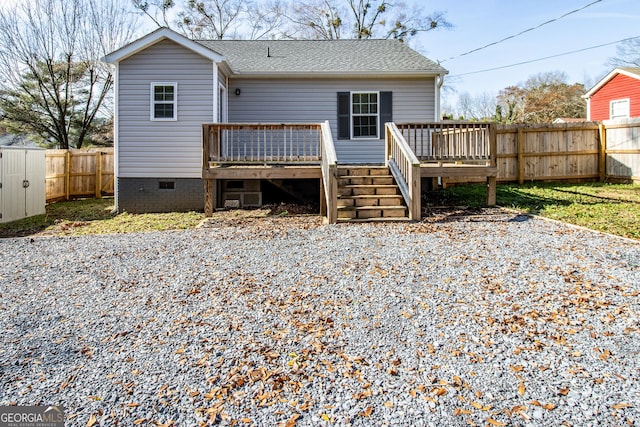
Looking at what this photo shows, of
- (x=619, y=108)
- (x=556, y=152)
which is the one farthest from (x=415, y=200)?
(x=619, y=108)

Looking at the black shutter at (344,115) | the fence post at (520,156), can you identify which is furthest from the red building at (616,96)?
the black shutter at (344,115)

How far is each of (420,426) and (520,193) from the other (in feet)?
34.3

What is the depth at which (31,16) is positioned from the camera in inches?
707

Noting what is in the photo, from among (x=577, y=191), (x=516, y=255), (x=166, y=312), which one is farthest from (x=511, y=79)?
(x=166, y=312)

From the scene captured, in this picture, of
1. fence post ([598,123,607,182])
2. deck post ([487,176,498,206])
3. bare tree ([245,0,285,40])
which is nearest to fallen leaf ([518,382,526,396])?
deck post ([487,176,498,206])

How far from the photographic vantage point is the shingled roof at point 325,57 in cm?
1162

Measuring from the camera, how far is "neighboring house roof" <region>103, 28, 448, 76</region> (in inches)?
407

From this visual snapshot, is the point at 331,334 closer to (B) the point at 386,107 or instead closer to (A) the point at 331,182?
(A) the point at 331,182

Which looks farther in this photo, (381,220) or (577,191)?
(577,191)

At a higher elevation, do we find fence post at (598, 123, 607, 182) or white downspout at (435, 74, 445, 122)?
white downspout at (435, 74, 445, 122)

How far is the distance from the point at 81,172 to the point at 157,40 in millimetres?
6929

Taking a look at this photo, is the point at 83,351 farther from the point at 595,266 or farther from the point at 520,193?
the point at 520,193

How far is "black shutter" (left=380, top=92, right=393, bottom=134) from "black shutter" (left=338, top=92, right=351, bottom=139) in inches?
32.9

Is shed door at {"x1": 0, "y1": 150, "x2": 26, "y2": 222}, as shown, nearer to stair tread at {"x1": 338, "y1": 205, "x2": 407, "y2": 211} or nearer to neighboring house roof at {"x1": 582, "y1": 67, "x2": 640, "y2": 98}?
stair tread at {"x1": 338, "y1": 205, "x2": 407, "y2": 211}
